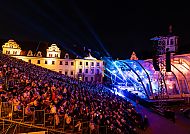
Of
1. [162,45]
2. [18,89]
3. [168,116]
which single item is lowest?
[168,116]

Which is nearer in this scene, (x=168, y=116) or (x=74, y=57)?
(x=168, y=116)

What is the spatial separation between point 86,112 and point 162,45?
1741 centimetres

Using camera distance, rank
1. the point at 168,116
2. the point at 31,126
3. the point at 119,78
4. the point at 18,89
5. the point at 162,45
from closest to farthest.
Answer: the point at 31,126
the point at 18,89
the point at 168,116
the point at 162,45
the point at 119,78

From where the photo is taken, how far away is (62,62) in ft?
242

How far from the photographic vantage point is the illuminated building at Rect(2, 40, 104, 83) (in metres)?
68.2

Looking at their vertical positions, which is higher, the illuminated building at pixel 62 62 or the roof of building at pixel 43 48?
the roof of building at pixel 43 48

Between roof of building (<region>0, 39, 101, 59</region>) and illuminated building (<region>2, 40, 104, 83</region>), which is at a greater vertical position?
roof of building (<region>0, 39, 101, 59</region>)

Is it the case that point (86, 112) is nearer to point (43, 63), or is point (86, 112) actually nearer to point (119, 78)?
point (119, 78)

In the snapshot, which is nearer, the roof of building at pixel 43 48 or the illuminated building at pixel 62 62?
the illuminated building at pixel 62 62

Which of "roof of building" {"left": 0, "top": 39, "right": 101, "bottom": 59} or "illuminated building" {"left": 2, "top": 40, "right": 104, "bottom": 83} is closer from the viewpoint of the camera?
"illuminated building" {"left": 2, "top": 40, "right": 104, "bottom": 83}

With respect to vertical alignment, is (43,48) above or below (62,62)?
above

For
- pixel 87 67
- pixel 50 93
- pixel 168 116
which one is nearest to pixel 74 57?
pixel 87 67

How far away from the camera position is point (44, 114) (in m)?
13.2

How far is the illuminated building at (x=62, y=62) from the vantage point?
68.2 metres
